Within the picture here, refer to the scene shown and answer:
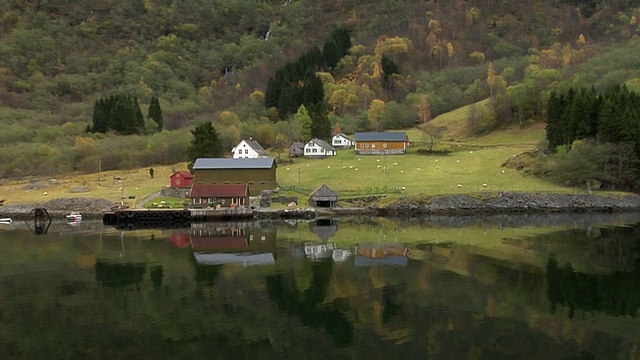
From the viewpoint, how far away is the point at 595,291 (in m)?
32.9

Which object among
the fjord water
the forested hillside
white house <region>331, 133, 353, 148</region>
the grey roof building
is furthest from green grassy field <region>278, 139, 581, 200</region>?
the forested hillside

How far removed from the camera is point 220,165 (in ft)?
237

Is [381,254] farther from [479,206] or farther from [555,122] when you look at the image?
[555,122]

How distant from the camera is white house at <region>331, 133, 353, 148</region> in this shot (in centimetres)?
10206

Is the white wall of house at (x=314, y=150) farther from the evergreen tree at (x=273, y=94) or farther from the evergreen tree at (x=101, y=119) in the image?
the evergreen tree at (x=273, y=94)

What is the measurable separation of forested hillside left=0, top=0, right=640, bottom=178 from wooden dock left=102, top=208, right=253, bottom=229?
2936 centimetres

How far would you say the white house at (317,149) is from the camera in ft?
301

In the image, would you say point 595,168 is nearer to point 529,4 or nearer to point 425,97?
point 425,97

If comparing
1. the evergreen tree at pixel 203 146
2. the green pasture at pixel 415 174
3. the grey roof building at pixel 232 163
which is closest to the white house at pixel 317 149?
the green pasture at pixel 415 174

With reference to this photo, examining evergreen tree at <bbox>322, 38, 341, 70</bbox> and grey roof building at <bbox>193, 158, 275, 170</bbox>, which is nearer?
grey roof building at <bbox>193, 158, 275, 170</bbox>

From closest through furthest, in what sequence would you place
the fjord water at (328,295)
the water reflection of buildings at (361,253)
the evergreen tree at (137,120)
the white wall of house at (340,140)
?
the fjord water at (328,295), the water reflection of buildings at (361,253), the white wall of house at (340,140), the evergreen tree at (137,120)

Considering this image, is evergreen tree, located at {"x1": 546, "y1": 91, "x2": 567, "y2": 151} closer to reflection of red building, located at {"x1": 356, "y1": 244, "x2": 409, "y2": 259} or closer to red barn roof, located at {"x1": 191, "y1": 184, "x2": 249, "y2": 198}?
red barn roof, located at {"x1": 191, "y1": 184, "x2": 249, "y2": 198}

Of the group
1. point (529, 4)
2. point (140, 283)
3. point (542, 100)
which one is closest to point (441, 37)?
point (529, 4)

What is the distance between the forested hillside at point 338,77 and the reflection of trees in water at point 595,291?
210 ft
